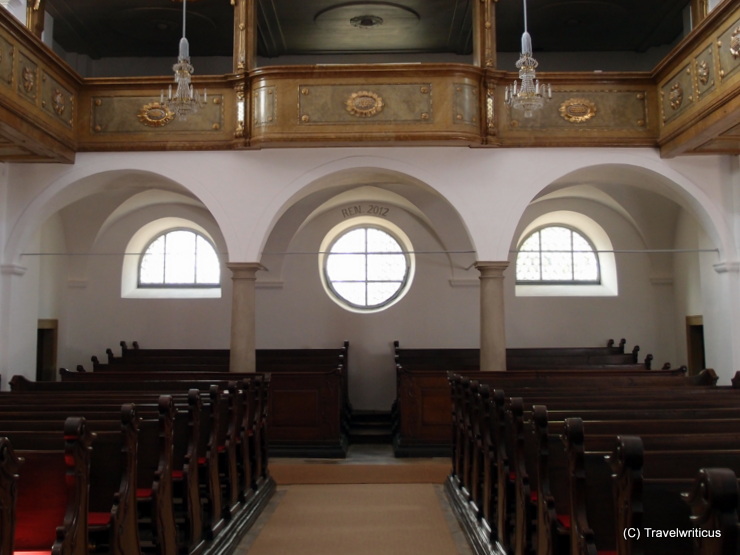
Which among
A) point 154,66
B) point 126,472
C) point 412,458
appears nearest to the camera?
point 126,472

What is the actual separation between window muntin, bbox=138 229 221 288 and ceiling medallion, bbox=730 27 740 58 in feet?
33.7

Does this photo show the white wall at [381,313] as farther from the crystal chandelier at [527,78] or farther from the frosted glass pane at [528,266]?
the crystal chandelier at [527,78]

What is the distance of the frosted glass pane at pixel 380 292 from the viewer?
15.2 metres

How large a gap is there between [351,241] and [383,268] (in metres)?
0.88

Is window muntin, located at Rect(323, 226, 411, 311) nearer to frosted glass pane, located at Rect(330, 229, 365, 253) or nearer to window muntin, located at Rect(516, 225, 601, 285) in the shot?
frosted glass pane, located at Rect(330, 229, 365, 253)

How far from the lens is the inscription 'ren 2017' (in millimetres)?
14992

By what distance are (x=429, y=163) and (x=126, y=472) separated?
7.21 meters

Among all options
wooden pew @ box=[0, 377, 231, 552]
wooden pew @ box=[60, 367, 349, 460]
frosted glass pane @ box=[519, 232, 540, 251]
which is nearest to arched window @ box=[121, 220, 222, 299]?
wooden pew @ box=[60, 367, 349, 460]

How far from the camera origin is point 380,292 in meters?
15.3

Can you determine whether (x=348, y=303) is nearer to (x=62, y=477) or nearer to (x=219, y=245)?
(x=219, y=245)

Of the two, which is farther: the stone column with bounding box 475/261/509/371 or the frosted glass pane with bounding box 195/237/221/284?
the frosted glass pane with bounding box 195/237/221/284

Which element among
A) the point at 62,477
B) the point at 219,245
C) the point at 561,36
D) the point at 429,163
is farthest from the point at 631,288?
the point at 62,477

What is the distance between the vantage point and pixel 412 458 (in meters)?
10.8

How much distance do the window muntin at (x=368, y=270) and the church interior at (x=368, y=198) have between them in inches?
1.8
